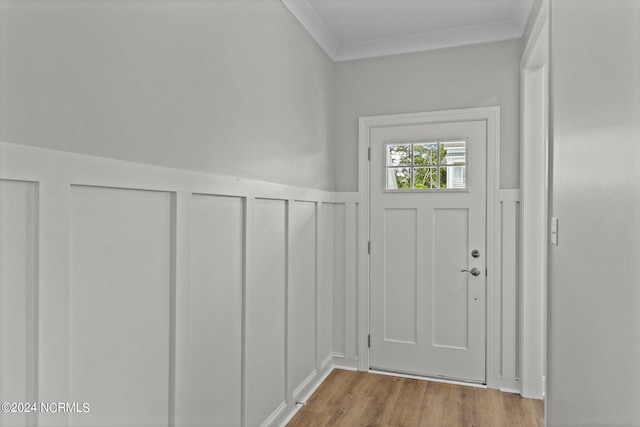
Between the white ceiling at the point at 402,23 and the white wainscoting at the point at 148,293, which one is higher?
the white ceiling at the point at 402,23

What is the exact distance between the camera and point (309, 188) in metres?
2.63

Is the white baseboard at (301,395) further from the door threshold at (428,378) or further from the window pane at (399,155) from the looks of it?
the window pane at (399,155)

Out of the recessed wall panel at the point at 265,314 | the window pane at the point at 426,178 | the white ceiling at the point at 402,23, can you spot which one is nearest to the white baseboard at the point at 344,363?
the recessed wall panel at the point at 265,314

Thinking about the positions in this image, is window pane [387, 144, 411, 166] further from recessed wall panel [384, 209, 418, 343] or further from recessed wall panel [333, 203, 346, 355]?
recessed wall panel [333, 203, 346, 355]

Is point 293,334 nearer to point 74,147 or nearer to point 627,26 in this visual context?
point 74,147

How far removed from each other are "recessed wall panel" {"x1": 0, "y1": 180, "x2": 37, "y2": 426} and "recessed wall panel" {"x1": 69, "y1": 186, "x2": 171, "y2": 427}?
0.34 ft

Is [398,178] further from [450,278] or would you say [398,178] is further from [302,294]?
[302,294]

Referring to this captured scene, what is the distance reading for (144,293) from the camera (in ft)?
4.18

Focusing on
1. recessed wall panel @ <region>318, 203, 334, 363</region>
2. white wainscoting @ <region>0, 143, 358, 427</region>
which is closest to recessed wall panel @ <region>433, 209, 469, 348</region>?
recessed wall panel @ <region>318, 203, 334, 363</region>

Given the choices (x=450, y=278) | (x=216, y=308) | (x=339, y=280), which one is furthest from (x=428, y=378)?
(x=216, y=308)

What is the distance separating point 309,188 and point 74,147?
170cm

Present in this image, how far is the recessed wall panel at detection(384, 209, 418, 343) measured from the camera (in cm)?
295

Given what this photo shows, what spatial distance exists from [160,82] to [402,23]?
1.95 meters

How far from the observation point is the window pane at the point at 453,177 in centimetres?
284
